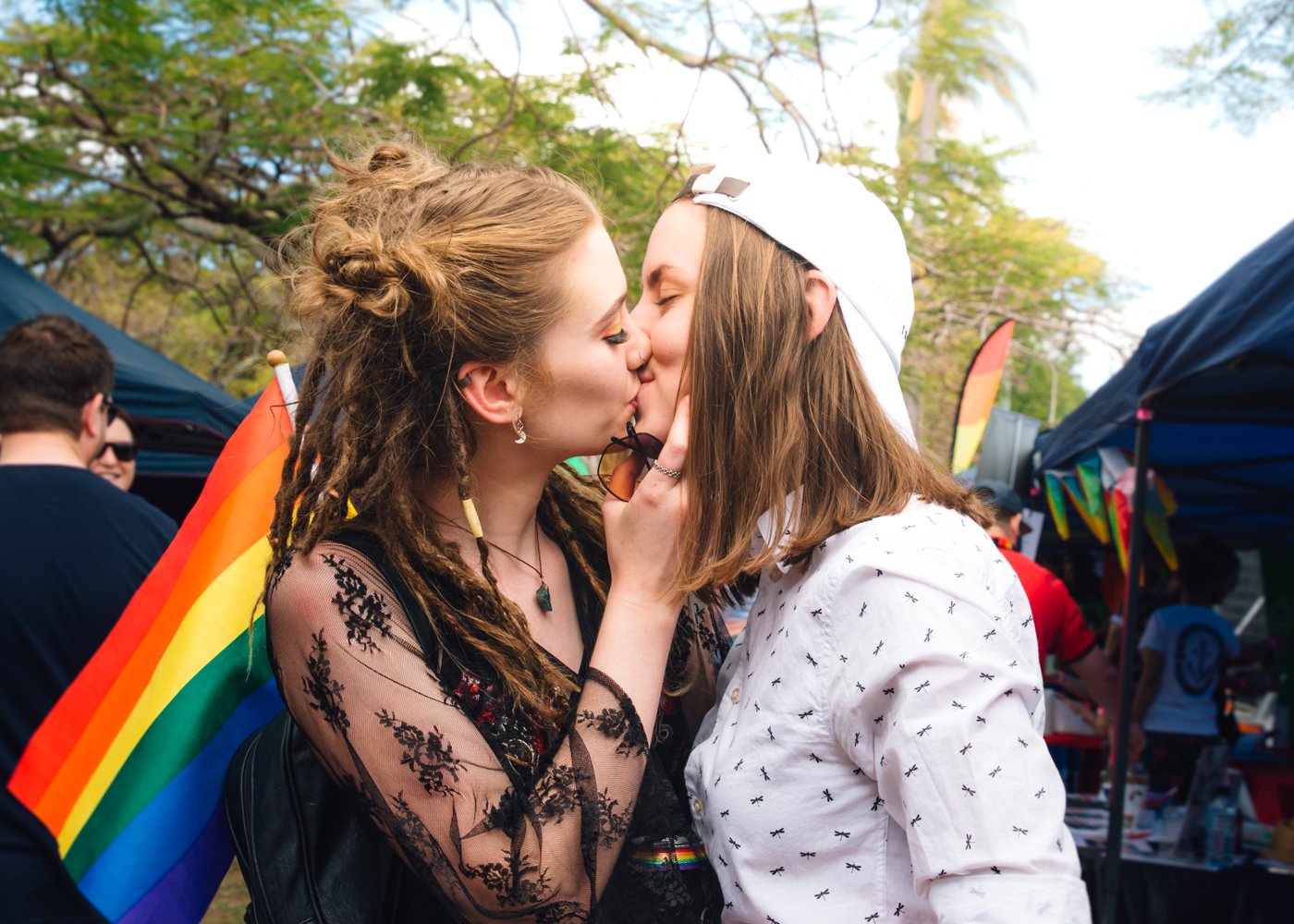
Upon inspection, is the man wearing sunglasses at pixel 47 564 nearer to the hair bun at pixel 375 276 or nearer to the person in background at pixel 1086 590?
the hair bun at pixel 375 276

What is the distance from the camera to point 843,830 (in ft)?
4.54

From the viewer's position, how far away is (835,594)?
4.65 feet

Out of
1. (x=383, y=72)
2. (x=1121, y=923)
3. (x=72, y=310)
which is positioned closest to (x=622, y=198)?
(x=383, y=72)

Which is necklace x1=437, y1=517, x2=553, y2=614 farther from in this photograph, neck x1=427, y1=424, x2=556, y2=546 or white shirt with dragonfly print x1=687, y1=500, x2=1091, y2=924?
white shirt with dragonfly print x1=687, y1=500, x2=1091, y2=924

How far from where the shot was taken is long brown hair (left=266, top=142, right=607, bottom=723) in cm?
156

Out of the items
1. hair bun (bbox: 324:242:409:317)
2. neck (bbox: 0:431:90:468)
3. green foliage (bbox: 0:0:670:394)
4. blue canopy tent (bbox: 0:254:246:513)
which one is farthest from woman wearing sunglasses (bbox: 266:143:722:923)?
blue canopy tent (bbox: 0:254:246:513)

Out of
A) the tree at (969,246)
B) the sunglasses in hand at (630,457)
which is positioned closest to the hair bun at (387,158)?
the sunglasses in hand at (630,457)

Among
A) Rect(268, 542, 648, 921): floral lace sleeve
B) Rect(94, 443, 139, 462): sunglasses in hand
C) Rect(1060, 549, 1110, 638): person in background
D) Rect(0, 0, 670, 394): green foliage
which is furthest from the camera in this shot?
Rect(1060, 549, 1110, 638): person in background

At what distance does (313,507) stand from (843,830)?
0.91 meters

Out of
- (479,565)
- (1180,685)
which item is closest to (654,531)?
(479,565)

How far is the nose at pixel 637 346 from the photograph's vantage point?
169 cm

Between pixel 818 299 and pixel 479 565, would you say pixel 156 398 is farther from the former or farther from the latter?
pixel 818 299

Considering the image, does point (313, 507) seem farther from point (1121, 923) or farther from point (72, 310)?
point (72, 310)

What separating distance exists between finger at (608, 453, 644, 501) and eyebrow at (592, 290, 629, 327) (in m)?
0.23
